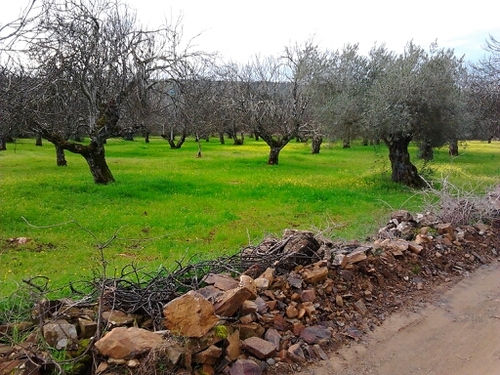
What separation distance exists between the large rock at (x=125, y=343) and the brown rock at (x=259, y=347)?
78 centimetres

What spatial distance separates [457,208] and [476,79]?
19.5 m

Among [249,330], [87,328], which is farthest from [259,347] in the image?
[87,328]

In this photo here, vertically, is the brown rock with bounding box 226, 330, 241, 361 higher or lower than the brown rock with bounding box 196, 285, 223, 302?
lower

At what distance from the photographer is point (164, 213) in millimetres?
11250

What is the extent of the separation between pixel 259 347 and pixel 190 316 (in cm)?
67

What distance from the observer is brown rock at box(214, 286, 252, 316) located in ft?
11.5

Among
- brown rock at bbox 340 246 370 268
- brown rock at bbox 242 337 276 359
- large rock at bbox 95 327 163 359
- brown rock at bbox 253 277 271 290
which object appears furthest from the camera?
brown rock at bbox 340 246 370 268

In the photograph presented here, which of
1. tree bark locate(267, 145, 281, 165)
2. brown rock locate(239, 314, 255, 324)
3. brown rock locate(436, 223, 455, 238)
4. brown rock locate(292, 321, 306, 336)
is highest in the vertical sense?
tree bark locate(267, 145, 281, 165)

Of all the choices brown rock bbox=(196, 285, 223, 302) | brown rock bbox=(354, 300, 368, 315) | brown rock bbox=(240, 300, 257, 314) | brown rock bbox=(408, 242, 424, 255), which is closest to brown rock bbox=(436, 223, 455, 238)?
brown rock bbox=(408, 242, 424, 255)

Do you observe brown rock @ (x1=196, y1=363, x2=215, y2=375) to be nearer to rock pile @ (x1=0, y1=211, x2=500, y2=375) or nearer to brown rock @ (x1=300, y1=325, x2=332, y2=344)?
rock pile @ (x1=0, y1=211, x2=500, y2=375)

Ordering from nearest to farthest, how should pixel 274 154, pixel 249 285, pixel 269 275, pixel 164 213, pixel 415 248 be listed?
pixel 249 285, pixel 269 275, pixel 415 248, pixel 164 213, pixel 274 154

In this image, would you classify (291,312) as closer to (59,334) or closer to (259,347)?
(259,347)

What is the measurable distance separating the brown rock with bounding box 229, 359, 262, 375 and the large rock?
2.03 feet

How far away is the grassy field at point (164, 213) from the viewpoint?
7.27 m
